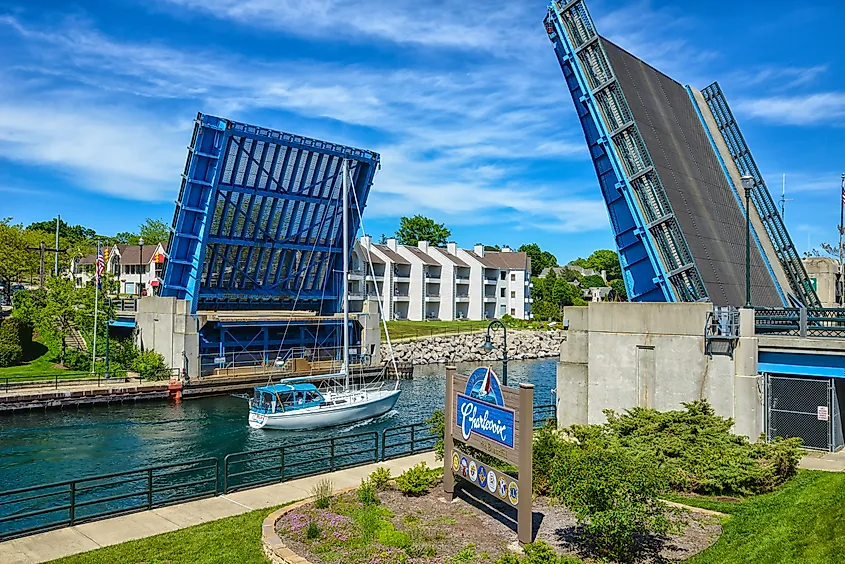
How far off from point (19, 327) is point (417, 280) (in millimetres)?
48377

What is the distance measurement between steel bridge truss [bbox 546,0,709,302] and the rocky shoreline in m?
33.9


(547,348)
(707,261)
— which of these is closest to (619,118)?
(707,261)

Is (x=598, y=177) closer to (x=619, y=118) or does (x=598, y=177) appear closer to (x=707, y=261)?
(x=619, y=118)

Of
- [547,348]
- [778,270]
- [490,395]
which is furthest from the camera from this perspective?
[547,348]

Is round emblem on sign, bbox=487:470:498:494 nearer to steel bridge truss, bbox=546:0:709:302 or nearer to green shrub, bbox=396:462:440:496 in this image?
green shrub, bbox=396:462:440:496

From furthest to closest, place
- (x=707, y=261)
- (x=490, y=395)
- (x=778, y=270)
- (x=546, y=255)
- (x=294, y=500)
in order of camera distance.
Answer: (x=546, y=255)
(x=778, y=270)
(x=707, y=261)
(x=294, y=500)
(x=490, y=395)

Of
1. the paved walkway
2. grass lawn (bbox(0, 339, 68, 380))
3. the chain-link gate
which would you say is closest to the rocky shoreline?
grass lawn (bbox(0, 339, 68, 380))

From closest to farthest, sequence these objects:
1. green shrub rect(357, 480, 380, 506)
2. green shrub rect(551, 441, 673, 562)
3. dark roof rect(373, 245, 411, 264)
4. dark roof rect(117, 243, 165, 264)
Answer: green shrub rect(551, 441, 673, 562) → green shrub rect(357, 480, 380, 506) → dark roof rect(373, 245, 411, 264) → dark roof rect(117, 243, 165, 264)

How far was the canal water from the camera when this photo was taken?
981 inches

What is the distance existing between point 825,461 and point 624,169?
453 inches

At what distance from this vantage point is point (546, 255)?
493ft

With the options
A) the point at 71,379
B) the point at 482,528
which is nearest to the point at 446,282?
the point at 71,379

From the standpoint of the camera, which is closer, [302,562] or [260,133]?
[302,562]

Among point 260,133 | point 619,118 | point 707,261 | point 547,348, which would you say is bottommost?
point 547,348
